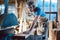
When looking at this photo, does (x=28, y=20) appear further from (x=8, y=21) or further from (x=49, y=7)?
(x=8, y=21)

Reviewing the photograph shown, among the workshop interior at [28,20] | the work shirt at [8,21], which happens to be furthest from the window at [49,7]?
the work shirt at [8,21]

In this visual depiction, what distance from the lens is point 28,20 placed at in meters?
4.14

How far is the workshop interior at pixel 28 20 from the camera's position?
117 cm

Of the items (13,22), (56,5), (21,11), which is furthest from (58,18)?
(13,22)

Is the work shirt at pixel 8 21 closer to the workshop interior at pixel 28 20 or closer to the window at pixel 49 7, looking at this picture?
the workshop interior at pixel 28 20

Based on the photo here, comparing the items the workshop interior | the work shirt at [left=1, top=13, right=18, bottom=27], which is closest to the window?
the workshop interior

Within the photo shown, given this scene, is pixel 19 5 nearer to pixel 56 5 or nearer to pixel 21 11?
pixel 21 11

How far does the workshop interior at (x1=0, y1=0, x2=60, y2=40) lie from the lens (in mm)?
1171

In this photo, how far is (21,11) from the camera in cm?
470

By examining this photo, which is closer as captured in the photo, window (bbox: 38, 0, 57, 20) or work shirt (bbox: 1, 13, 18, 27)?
work shirt (bbox: 1, 13, 18, 27)

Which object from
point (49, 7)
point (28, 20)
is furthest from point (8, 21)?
point (49, 7)

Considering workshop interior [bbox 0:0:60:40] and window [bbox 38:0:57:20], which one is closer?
workshop interior [bbox 0:0:60:40]

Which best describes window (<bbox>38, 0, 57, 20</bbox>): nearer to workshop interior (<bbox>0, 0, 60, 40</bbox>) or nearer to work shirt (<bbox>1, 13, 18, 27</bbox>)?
workshop interior (<bbox>0, 0, 60, 40</bbox>)

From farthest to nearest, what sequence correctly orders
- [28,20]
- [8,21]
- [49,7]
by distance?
[49,7], [28,20], [8,21]
